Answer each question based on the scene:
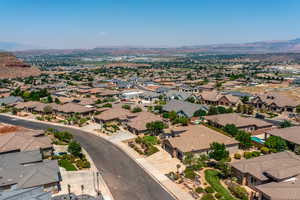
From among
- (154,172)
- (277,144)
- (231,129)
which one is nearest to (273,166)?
(277,144)

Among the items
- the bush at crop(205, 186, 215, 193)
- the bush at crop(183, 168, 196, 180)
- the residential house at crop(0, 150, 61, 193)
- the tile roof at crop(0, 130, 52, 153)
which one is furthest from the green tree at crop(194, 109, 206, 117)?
the residential house at crop(0, 150, 61, 193)

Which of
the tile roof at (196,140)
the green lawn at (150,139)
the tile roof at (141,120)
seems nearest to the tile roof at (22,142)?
the green lawn at (150,139)

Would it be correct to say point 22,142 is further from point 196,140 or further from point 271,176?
point 271,176

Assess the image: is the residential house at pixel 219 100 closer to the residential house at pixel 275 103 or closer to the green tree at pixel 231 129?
the residential house at pixel 275 103

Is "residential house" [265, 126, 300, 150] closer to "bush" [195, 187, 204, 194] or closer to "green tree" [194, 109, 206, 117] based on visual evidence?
"green tree" [194, 109, 206, 117]

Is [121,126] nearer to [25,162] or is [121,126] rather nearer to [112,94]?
[25,162]

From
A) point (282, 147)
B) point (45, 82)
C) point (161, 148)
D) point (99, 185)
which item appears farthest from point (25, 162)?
point (45, 82)

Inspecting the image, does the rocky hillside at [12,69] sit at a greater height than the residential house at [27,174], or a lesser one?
greater
